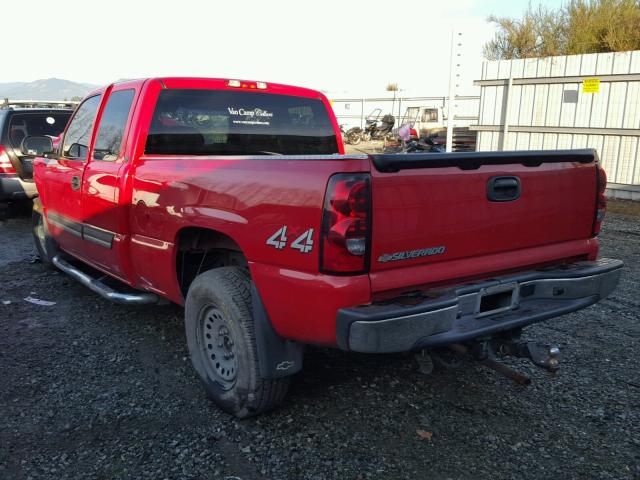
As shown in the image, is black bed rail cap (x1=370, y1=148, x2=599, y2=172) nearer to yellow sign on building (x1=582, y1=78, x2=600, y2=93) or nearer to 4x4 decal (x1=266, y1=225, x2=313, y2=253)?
4x4 decal (x1=266, y1=225, x2=313, y2=253)

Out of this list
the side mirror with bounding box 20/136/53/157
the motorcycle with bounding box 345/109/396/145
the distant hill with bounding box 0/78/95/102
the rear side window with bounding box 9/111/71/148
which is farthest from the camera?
the distant hill with bounding box 0/78/95/102

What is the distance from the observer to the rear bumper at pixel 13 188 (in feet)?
28.5

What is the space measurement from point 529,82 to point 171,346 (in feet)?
34.3

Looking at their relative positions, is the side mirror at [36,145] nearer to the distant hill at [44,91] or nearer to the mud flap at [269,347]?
the mud flap at [269,347]

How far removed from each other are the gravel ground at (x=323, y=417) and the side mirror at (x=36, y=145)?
175 centimetres

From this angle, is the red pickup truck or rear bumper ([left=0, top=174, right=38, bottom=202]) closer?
the red pickup truck

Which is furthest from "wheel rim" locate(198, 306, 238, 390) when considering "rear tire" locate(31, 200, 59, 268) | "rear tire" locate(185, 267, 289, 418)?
"rear tire" locate(31, 200, 59, 268)

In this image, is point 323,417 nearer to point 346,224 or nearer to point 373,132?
point 346,224

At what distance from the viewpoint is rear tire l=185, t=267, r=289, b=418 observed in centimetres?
294

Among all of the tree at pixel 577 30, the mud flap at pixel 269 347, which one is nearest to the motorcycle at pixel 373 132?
the tree at pixel 577 30

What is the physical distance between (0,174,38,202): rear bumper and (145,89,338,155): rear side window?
19.8ft

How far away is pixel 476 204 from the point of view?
9.12 ft

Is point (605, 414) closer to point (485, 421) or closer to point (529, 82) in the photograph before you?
point (485, 421)

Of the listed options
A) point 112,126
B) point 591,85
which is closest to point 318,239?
point 112,126
